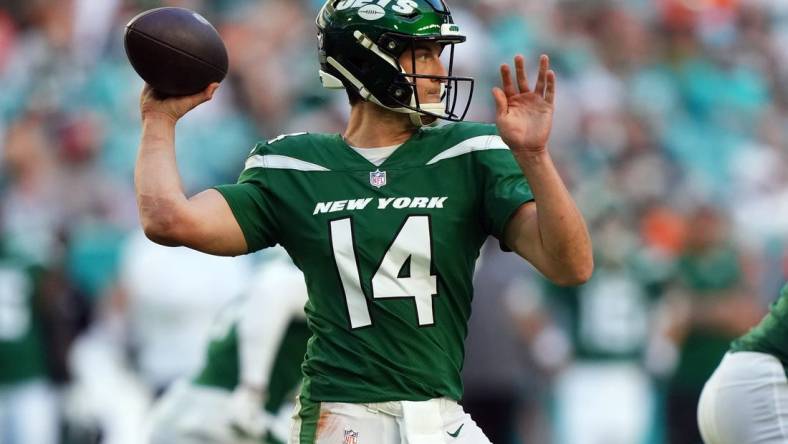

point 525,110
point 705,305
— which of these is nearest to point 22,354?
point 705,305

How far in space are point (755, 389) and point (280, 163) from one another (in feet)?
5.77

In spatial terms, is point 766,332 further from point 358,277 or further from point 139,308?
point 139,308

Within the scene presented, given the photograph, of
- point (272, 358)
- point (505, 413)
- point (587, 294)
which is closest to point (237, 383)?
point (272, 358)

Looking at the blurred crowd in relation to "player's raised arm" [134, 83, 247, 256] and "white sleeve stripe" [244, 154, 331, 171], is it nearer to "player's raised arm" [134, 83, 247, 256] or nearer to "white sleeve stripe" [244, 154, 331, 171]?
"white sleeve stripe" [244, 154, 331, 171]

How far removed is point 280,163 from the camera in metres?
4.21

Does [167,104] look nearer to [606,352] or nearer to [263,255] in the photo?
[263,255]

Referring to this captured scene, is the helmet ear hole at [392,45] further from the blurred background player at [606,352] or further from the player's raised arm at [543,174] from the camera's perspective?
the blurred background player at [606,352]

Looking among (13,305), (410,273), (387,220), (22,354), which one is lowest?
(22,354)

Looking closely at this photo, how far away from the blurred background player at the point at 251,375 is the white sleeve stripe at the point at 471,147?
178 centimetres

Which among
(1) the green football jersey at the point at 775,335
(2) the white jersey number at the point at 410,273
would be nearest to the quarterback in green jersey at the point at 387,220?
(2) the white jersey number at the point at 410,273

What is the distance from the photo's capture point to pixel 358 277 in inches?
159

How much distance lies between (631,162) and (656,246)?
0.99m

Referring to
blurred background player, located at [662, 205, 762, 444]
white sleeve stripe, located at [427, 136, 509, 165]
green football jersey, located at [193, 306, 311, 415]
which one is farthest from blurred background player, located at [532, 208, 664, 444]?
white sleeve stripe, located at [427, 136, 509, 165]

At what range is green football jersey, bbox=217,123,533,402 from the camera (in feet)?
13.1
